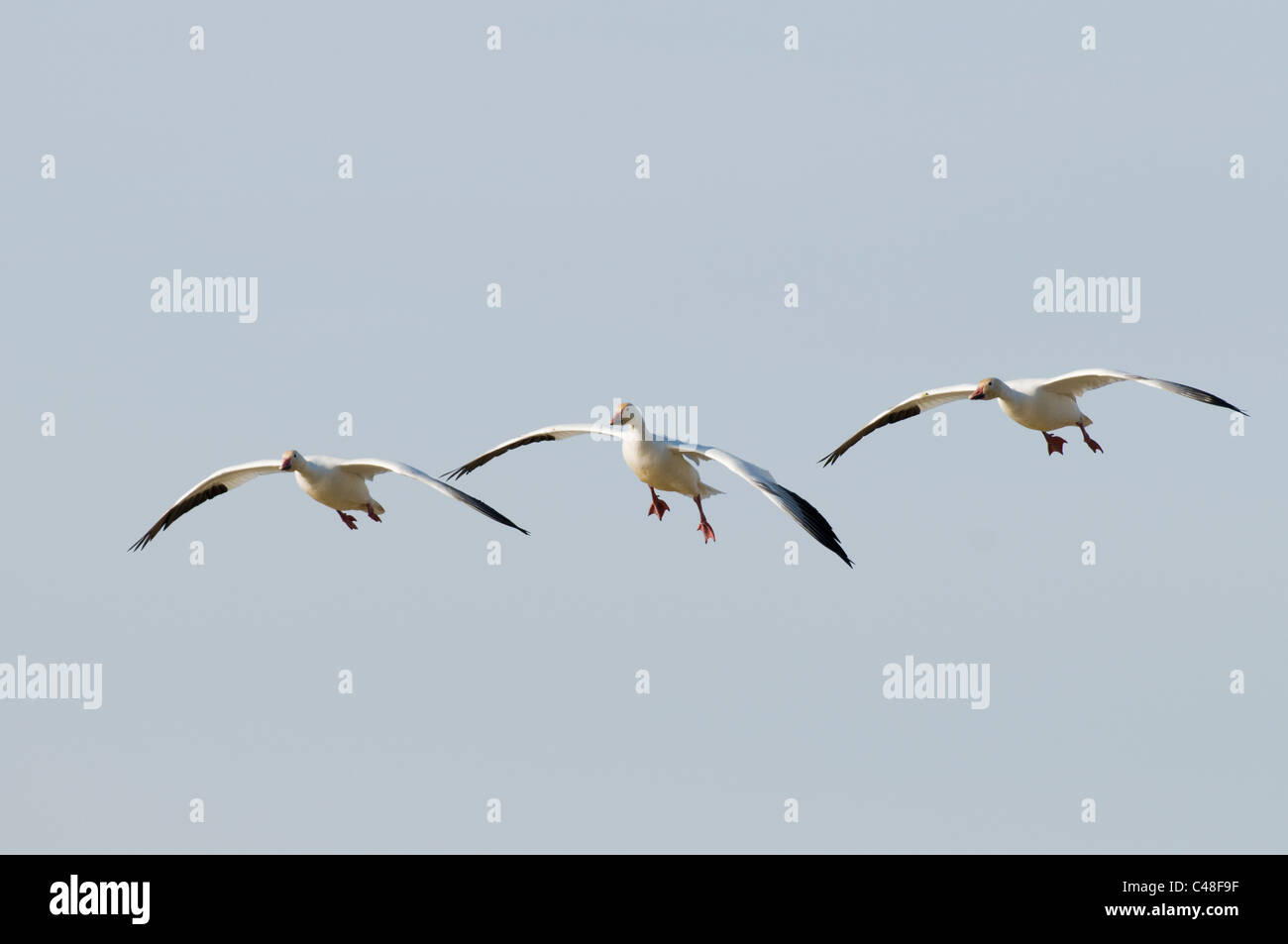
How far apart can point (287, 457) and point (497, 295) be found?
4.32 m

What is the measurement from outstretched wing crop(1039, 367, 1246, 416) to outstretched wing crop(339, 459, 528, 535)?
33.3 feet

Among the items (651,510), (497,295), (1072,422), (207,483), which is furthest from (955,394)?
(207,483)

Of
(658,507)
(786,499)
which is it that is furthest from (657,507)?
(786,499)

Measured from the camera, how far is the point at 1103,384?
36.0m

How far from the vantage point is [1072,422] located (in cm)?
3688

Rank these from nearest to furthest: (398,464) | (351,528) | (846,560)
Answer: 1. (846,560)
2. (398,464)
3. (351,528)

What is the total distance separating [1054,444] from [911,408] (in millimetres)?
2949

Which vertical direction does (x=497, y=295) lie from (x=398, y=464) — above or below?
above

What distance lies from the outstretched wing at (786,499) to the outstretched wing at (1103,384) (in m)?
6.81

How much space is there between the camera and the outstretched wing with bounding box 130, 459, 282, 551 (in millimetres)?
36125

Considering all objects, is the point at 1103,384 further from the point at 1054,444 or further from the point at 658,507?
the point at 658,507

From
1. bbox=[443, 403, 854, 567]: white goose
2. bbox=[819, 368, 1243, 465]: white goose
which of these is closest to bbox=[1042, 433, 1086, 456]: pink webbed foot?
bbox=[819, 368, 1243, 465]: white goose

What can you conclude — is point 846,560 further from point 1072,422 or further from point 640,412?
point 1072,422

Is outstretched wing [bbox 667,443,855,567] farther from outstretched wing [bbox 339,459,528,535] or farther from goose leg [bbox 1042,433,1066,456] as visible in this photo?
goose leg [bbox 1042,433,1066,456]
